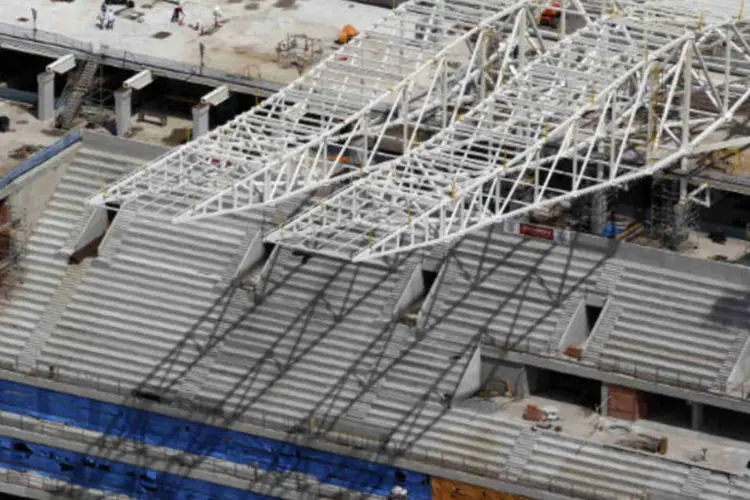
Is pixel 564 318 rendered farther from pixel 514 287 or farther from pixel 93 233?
pixel 93 233

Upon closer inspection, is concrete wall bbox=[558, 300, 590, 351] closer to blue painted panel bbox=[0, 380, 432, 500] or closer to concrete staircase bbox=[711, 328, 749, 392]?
concrete staircase bbox=[711, 328, 749, 392]

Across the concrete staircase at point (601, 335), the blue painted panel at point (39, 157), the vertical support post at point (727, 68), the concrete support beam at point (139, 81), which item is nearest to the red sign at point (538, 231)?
the concrete staircase at point (601, 335)

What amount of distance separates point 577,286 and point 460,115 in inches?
454

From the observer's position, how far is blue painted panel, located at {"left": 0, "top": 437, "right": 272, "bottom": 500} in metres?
162

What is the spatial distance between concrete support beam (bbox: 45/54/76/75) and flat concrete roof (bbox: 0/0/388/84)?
1.88 metres

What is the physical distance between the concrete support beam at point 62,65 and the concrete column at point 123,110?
4.04 meters

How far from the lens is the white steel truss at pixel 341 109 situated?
155375 millimetres

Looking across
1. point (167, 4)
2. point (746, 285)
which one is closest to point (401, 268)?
point (746, 285)

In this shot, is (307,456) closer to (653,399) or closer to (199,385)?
(199,385)

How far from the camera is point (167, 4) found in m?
186

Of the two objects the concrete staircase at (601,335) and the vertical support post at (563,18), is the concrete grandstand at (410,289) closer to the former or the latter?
the concrete staircase at (601,335)

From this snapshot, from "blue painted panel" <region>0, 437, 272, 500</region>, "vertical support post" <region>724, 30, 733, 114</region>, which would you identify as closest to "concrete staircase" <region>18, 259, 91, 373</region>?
"blue painted panel" <region>0, 437, 272, 500</region>

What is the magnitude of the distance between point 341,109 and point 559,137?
11948 mm

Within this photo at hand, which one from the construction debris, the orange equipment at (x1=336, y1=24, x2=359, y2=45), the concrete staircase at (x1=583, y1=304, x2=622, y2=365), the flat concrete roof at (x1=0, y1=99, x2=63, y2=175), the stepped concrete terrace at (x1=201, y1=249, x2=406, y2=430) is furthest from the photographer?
the orange equipment at (x1=336, y1=24, x2=359, y2=45)
